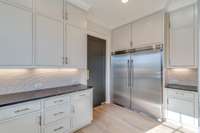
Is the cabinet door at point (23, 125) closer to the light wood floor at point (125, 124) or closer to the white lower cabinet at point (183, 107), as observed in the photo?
the light wood floor at point (125, 124)

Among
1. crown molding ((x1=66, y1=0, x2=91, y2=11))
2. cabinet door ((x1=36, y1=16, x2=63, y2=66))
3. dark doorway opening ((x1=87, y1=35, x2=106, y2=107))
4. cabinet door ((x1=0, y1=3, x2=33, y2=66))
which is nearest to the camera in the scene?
cabinet door ((x1=0, y1=3, x2=33, y2=66))

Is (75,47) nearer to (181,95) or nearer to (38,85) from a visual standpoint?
(38,85)

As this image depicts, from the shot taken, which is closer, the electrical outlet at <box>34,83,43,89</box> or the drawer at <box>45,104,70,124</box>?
the drawer at <box>45,104,70,124</box>

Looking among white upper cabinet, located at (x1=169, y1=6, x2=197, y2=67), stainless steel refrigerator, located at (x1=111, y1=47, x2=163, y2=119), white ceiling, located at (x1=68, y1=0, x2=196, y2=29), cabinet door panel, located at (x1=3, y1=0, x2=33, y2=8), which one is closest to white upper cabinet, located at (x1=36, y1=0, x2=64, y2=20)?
cabinet door panel, located at (x1=3, y1=0, x2=33, y2=8)

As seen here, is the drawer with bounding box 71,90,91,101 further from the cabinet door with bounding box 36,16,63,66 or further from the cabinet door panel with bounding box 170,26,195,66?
the cabinet door panel with bounding box 170,26,195,66

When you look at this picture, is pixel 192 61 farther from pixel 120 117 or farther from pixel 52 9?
pixel 52 9

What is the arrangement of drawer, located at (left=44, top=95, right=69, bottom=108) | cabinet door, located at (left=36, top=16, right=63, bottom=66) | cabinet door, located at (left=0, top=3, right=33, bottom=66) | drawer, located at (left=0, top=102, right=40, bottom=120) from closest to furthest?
1. drawer, located at (left=0, top=102, right=40, bottom=120)
2. cabinet door, located at (left=0, top=3, right=33, bottom=66)
3. drawer, located at (left=44, top=95, right=69, bottom=108)
4. cabinet door, located at (left=36, top=16, right=63, bottom=66)

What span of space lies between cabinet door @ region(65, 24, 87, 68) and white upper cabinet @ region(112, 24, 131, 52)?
1.47m

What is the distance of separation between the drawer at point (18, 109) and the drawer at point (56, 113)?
213 mm

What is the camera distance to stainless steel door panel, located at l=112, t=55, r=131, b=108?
11.4 ft

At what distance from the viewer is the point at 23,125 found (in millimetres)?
1556

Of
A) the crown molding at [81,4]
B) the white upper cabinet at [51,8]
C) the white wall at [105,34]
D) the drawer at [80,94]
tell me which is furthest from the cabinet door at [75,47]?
the white wall at [105,34]

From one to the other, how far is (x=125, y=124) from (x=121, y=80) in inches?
56.3

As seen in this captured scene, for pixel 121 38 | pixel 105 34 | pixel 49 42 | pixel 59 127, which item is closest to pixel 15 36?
pixel 49 42
